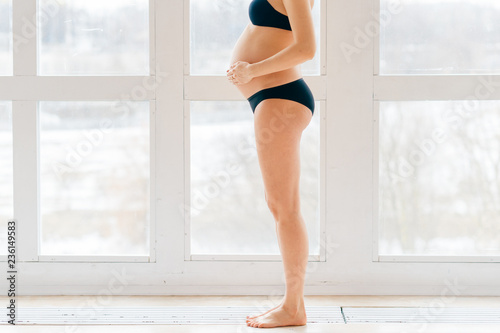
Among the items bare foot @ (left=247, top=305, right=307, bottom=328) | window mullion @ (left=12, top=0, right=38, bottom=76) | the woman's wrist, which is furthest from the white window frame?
the woman's wrist

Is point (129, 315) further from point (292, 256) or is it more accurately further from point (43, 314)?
point (292, 256)

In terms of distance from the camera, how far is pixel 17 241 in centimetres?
262

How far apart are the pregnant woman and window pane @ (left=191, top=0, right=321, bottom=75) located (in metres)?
0.56

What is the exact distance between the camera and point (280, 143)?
2.00 meters

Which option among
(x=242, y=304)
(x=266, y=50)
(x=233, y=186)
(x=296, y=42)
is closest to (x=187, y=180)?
(x=233, y=186)

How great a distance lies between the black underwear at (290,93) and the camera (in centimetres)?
200

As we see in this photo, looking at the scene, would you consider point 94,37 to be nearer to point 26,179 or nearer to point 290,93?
point 26,179

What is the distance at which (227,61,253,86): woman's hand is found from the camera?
1.96 m

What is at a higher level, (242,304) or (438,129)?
(438,129)

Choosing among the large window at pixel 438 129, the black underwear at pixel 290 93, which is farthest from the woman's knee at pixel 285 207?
the large window at pixel 438 129

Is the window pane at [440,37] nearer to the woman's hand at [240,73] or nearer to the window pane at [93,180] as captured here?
the woman's hand at [240,73]

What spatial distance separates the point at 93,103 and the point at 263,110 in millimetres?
989

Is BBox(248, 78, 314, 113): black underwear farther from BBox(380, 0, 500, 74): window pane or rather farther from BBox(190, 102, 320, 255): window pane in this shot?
BBox(380, 0, 500, 74): window pane

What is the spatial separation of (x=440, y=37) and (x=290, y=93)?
Result: 980 millimetres
